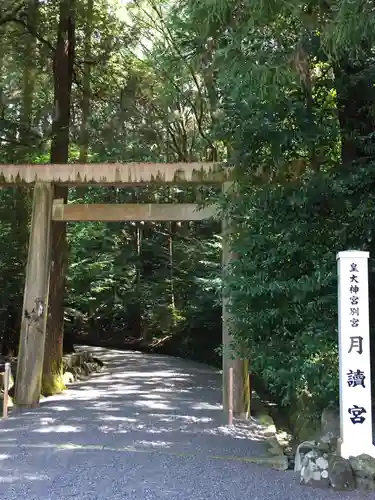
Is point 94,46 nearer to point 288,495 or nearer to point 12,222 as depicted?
point 12,222

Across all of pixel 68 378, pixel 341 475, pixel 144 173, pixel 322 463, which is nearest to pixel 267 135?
pixel 144 173

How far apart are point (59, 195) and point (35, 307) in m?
2.55

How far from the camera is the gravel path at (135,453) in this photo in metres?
4.21

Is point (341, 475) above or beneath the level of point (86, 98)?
beneath

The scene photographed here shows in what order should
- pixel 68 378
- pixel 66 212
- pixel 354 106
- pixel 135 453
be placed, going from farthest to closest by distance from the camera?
1. pixel 68 378
2. pixel 66 212
3. pixel 354 106
4. pixel 135 453

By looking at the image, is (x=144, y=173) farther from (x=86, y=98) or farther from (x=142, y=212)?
(x=86, y=98)

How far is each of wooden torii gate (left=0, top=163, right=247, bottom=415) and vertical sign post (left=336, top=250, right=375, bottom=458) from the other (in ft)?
9.91

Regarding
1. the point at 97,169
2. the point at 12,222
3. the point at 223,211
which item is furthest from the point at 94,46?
the point at 223,211

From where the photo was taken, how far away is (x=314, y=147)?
20.6 feet

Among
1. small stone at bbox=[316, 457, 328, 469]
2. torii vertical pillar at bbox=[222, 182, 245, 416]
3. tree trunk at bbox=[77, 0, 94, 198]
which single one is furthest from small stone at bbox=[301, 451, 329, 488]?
tree trunk at bbox=[77, 0, 94, 198]

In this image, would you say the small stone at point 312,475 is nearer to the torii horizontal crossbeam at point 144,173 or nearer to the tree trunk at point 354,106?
the tree trunk at point 354,106

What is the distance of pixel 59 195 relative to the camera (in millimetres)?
9711

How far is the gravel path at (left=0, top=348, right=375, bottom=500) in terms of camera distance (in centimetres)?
421

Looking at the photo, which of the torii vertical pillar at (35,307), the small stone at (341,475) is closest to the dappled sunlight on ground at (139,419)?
the torii vertical pillar at (35,307)
